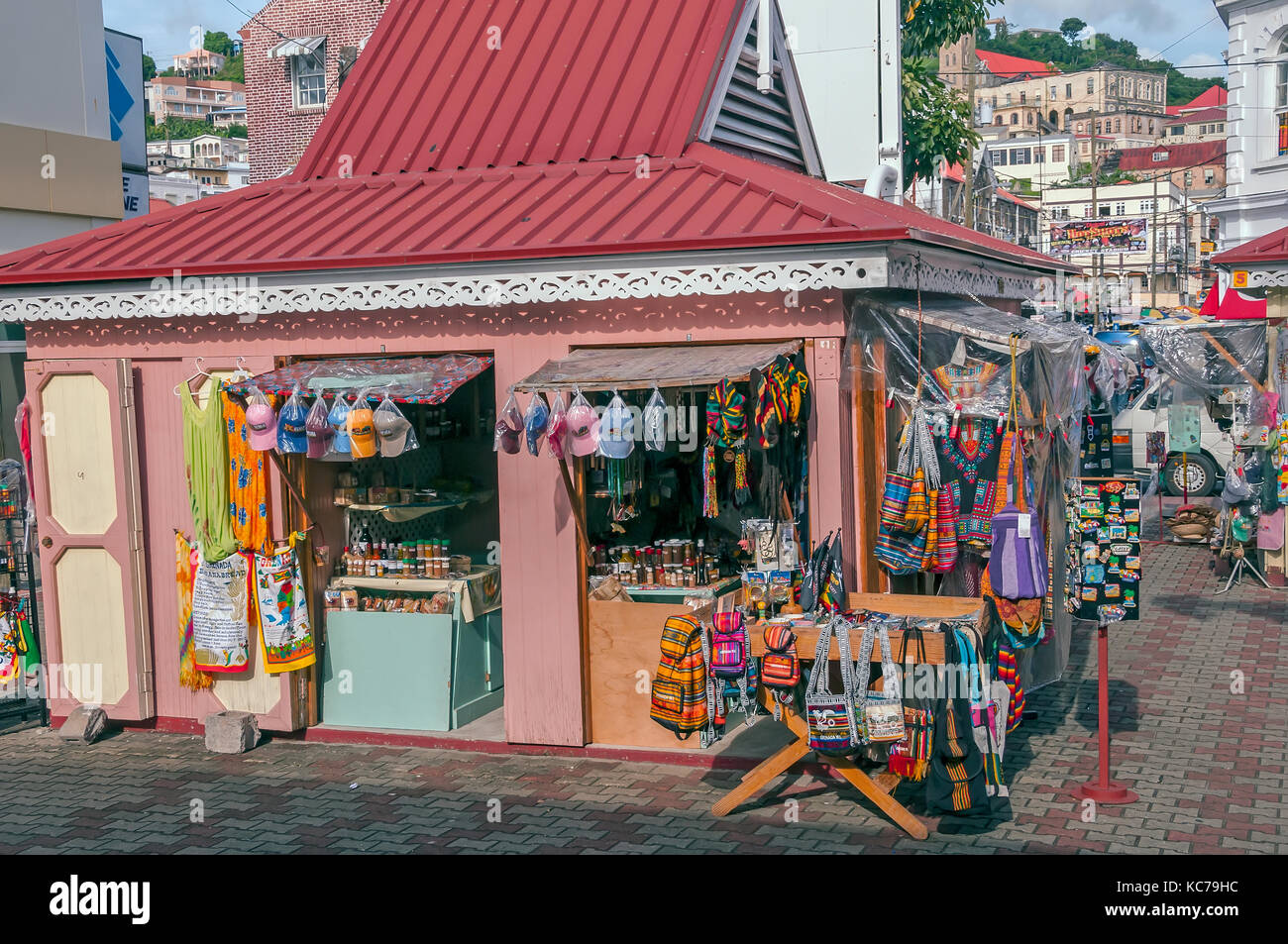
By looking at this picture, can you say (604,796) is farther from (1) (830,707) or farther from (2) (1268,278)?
(2) (1268,278)

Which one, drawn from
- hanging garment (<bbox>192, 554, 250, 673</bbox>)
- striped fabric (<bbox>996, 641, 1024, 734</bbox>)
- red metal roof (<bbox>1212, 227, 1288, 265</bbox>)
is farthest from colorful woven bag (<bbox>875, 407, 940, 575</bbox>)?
red metal roof (<bbox>1212, 227, 1288, 265</bbox>)

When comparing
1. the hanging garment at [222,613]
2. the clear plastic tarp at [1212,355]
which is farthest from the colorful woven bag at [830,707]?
the clear plastic tarp at [1212,355]

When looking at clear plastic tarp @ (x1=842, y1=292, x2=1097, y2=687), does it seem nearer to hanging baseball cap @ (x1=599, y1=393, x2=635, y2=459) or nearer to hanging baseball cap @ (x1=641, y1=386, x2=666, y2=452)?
hanging baseball cap @ (x1=641, y1=386, x2=666, y2=452)

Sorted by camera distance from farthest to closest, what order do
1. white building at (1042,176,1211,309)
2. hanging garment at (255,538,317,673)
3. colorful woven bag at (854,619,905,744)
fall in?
white building at (1042,176,1211,309), hanging garment at (255,538,317,673), colorful woven bag at (854,619,905,744)

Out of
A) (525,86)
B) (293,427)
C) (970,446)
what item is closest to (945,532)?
(970,446)

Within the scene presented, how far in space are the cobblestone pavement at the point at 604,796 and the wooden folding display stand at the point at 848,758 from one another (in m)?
0.13

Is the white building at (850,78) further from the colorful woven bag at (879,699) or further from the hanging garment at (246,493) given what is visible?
the colorful woven bag at (879,699)

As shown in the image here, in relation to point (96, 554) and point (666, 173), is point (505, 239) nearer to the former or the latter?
point (666, 173)

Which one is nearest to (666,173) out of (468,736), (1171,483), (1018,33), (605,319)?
(605,319)

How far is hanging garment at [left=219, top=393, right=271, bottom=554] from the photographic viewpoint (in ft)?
Result: 29.8

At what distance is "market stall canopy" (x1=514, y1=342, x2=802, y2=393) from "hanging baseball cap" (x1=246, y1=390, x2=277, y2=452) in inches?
71.5

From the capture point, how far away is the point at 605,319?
27.7 ft

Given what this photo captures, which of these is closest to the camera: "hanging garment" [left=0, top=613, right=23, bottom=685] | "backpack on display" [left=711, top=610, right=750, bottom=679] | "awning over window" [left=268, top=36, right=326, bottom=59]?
"backpack on display" [left=711, top=610, right=750, bottom=679]

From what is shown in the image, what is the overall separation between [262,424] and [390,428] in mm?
942
